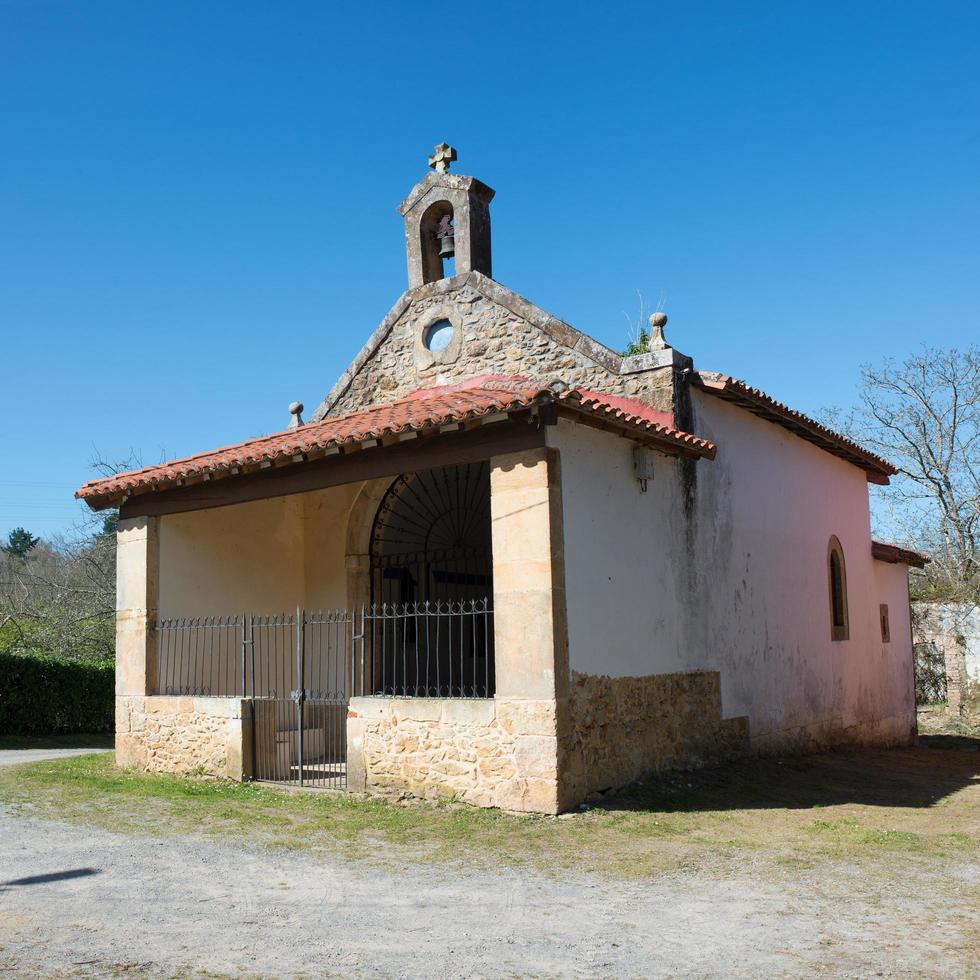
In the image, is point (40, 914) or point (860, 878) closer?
point (40, 914)

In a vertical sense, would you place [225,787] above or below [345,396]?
below

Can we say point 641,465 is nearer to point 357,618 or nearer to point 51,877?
point 357,618

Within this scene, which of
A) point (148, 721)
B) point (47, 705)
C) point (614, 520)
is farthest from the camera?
point (47, 705)

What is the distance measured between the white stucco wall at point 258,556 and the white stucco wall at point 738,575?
412cm

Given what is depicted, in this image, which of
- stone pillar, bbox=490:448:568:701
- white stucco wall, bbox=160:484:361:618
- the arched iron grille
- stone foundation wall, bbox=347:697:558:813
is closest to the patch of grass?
stone foundation wall, bbox=347:697:558:813

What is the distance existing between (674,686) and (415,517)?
13.0 feet

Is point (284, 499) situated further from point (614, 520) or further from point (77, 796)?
point (614, 520)

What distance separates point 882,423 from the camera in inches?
1108

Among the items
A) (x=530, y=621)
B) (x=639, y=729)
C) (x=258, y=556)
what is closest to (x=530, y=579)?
(x=530, y=621)

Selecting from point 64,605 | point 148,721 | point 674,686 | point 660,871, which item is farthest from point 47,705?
point 660,871

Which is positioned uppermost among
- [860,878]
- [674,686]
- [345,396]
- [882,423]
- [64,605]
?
[882,423]

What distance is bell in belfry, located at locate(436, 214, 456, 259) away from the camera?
1238 centimetres

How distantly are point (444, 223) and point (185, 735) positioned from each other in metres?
6.87

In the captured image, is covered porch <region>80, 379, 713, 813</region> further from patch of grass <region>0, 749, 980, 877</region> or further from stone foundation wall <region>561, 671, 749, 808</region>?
patch of grass <region>0, 749, 980, 877</region>
